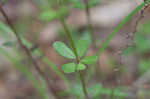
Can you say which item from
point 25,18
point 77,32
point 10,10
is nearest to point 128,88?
point 77,32

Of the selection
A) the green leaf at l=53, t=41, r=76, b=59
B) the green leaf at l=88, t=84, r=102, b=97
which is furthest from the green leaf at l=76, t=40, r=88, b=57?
the green leaf at l=88, t=84, r=102, b=97

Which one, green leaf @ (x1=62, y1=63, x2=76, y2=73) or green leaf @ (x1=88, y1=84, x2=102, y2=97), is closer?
green leaf @ (x1=62, y1=63, x2=76, y2=73)

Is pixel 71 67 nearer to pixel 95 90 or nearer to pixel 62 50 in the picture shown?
pixel 62 50

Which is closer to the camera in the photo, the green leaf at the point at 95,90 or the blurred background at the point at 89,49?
the green leaf at the point at 95,90

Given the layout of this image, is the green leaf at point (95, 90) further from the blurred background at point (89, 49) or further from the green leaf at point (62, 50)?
the green leaf at point (62, 50)

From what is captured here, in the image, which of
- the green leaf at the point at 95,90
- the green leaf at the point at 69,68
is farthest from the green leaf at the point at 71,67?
the green leaf at the point at 95,90

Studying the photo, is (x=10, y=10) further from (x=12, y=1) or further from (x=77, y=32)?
(x=77, y=32)

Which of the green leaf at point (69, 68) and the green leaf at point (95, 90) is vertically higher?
the green leaf at point (69, 68)

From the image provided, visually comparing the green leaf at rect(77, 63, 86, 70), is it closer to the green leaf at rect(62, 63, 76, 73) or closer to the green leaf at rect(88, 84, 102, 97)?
the green leaf at rect(62, 63, 76, 73)
